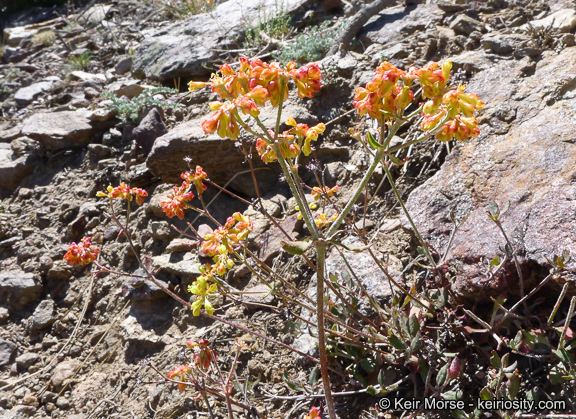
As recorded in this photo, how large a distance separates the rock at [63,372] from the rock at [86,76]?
14.2ft

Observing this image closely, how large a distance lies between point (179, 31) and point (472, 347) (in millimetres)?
5842

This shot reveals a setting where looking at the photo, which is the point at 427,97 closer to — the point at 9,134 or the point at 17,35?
the point at 9,134

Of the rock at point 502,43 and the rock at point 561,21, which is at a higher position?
the rock at point 561,21

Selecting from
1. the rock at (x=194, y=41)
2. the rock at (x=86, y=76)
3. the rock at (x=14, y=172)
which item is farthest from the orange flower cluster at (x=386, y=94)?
the rock at (x=86, y=76)

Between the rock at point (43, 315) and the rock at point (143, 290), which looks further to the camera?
the rock at point (43, 315)

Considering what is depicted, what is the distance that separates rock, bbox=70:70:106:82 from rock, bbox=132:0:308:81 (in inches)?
26.5

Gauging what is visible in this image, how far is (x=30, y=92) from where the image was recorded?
6605 millimetres

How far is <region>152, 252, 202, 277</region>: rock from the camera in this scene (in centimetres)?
325

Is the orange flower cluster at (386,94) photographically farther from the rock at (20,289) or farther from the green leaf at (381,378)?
the rock at (20,289)

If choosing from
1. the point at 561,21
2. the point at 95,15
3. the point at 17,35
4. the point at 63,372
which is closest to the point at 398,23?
the point at 561,21

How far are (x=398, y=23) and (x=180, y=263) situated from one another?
9.99 feet

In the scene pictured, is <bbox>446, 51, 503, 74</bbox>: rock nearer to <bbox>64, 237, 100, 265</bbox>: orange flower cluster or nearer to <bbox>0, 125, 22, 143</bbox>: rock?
<bbox>64, 237, 100, 265</bbox>: orange flower cluster

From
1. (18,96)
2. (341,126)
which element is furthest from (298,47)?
(18,96)

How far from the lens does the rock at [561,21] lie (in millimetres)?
3295
